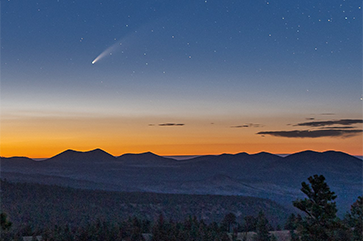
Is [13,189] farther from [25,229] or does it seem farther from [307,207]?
[307,207]

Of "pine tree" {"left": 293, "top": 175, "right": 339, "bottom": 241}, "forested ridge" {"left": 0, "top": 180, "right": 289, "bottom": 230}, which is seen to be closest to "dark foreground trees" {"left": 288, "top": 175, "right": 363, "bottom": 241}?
"pine tree" {"left": 293, "top": 175, "right": 339, "bottom": 241}

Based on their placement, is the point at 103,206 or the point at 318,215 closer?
the point at 318,215

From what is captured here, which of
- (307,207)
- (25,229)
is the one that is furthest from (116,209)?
(307,207)

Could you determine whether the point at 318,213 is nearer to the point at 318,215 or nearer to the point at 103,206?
the point at 318,215

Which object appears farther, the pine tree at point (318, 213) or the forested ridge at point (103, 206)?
the forested ridge at point (103, 206)

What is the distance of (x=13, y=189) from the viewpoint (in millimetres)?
141500

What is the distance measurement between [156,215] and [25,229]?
199 ft

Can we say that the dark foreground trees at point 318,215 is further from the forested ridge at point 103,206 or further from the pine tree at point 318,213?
the forested ridge at point 103,206

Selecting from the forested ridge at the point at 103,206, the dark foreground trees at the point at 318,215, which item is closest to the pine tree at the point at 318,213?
the dark foreground trees at the point at 318,215

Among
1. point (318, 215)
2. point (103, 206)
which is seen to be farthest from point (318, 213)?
point (103, 206)

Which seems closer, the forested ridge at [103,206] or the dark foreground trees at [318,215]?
the dark foreground trees at [318,215]

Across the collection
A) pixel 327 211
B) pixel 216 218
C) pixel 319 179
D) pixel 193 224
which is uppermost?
pixel 319 179

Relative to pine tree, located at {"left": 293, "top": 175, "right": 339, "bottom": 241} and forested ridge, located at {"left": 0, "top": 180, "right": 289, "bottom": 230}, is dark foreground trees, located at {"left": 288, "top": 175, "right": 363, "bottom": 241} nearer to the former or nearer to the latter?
pine tree, located at {"left": 293, "top": 175, "right": 339, "bottom": 241}

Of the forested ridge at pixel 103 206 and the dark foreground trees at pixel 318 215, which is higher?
the dark foreground trees at pixel 318 215
